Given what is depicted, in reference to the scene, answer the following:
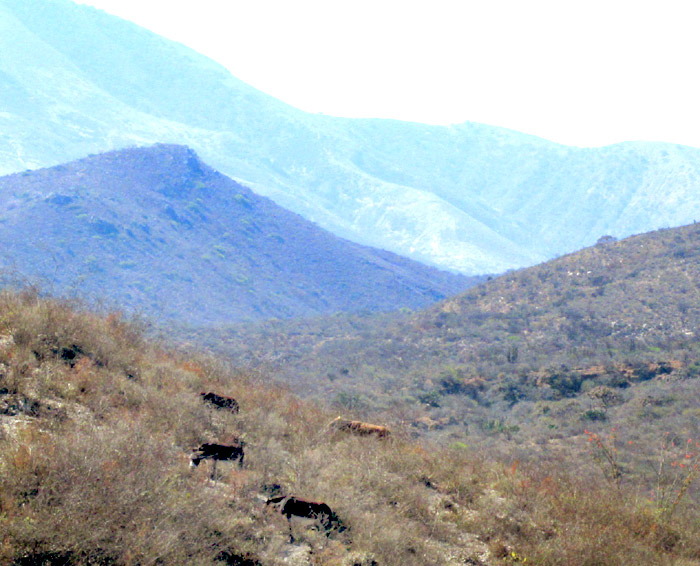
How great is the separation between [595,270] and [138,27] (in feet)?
578

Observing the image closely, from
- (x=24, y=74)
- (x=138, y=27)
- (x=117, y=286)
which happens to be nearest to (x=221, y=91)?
(x=138, y=27)

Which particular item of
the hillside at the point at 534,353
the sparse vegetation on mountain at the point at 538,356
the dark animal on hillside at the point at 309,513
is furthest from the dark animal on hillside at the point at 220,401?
the hillside at the point at 534,353

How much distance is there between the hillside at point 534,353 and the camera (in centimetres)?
1678

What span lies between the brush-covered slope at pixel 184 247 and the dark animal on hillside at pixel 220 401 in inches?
1574

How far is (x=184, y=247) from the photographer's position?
63594mm

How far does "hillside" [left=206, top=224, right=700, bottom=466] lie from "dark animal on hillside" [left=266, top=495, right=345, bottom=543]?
7213 millimetres

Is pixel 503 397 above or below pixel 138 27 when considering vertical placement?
below

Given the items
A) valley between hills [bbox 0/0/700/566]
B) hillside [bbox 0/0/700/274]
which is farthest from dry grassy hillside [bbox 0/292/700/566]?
hillside [bbox 0/0/700/274]

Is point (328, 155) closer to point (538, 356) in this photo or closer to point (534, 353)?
point (534, 353)

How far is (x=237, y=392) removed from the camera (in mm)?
9016

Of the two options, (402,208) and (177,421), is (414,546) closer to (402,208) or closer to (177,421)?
(177,421)

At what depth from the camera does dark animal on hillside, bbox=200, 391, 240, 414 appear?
305 inches

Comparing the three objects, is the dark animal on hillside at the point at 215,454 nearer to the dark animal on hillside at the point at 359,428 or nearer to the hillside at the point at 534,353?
the dark animal on hillside at the point at 359,428

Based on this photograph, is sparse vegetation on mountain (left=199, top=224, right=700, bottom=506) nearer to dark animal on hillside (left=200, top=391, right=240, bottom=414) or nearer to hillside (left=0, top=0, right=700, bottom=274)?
dark animal on hillside (left=200, top=391, right=240, bottom=414)
